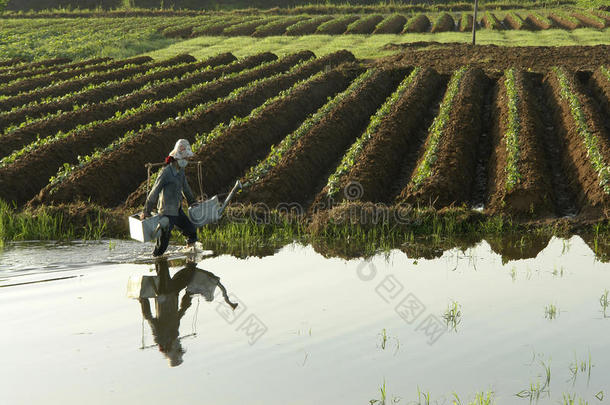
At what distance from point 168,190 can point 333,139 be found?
8.28 m

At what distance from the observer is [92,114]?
2080cm

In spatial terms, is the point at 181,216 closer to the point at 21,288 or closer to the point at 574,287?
the point at 21,288

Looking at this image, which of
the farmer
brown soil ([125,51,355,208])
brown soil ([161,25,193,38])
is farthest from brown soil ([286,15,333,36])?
the farmer

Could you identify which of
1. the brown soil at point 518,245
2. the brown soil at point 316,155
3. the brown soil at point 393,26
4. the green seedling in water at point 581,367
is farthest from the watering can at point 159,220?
the brown soil at point 393,26

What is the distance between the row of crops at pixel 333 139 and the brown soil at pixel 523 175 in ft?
0.11

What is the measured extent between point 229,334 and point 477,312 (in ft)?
9.03

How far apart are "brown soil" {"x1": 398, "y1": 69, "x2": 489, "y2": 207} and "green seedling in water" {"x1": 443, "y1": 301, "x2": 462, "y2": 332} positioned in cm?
490

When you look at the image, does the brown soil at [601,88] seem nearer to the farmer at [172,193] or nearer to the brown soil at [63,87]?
the farmer at [172,193]

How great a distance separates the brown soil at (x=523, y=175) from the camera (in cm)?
1309

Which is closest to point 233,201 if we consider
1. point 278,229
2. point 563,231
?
point 278,229

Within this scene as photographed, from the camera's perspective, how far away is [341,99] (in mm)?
21969

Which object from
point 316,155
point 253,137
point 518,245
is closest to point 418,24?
point 253,137

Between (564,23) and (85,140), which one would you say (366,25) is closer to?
(564,23)

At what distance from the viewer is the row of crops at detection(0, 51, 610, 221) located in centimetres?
1405
